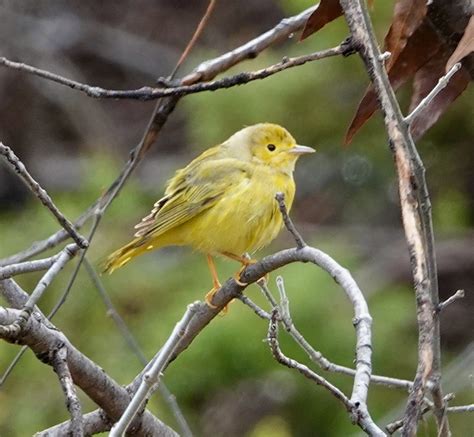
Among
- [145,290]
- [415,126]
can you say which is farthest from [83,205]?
[415,126]

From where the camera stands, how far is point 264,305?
241 inches

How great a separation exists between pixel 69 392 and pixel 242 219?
6.91 ft

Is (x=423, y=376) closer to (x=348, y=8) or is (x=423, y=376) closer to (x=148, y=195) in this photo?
(x=348, y=8)

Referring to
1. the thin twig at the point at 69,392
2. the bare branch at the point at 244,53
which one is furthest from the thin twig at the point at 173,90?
the bare branch at the point at 244,53

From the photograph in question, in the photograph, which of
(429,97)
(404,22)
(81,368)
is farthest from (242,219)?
(429,97)

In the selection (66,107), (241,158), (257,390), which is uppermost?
(66,107)

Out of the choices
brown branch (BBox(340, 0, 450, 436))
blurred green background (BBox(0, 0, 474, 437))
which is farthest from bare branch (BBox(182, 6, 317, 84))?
blurred green background (BBox(0, 0, 474, 437))

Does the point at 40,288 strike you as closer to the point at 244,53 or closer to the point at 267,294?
the point at 267,294

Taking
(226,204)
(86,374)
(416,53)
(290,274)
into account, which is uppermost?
(290,274)

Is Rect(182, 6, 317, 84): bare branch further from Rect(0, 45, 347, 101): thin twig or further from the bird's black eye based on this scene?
the bird's black eye

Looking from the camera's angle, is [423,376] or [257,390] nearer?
[423,376]

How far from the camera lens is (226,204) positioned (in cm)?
461

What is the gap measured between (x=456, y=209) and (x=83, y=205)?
222 centimetres

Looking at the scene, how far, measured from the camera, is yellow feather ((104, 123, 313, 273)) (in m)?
4.48
